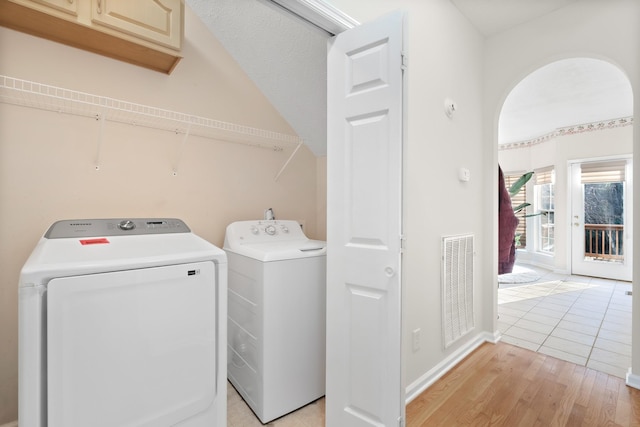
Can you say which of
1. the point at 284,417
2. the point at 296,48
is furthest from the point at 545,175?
the point at 284,417

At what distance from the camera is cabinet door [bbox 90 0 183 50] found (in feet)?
4.67

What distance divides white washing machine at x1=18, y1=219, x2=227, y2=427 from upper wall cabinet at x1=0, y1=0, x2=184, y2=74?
100 centimetres

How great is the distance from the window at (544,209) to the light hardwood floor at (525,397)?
14.3 ft

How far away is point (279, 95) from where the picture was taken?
238 centimetres

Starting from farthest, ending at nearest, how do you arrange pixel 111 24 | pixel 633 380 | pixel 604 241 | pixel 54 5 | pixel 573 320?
pixel 604 241 < pixel 573 320 < pixel 633 380 < pixel 111 24 < pixel 54 5

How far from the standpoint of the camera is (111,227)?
1.54 meters

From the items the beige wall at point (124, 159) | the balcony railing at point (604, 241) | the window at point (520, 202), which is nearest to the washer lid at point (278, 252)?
the beige wall at point (124, 159)

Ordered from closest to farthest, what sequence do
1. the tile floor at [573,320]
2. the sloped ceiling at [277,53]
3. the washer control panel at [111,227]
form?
the washer control panel at [111,227] < the sloped ceiling at [277,53] < the tile floor at [573,320]

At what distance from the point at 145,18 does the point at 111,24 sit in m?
0.18

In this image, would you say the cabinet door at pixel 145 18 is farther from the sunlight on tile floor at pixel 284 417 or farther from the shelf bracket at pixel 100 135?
the sunlight on tile floor at pixel 284 417

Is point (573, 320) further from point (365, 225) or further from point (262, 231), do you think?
point (262, 231)

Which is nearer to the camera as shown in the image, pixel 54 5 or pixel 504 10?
pixel 54 5

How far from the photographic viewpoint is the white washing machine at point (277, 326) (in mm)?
1581

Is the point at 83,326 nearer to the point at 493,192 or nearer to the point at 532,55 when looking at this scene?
the point at 493,192
